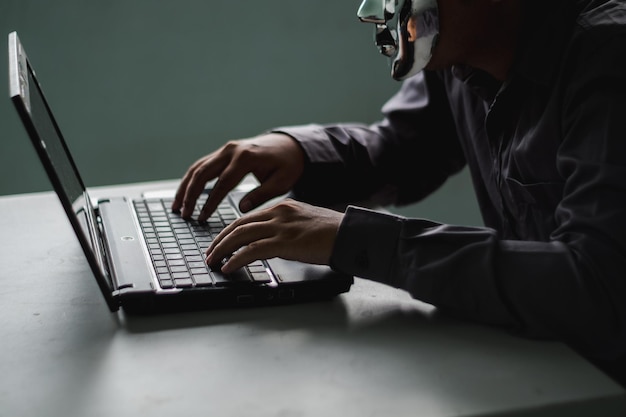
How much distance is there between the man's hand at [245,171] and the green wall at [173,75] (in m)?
0.90

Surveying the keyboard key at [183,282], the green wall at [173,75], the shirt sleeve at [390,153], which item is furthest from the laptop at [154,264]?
the green wall at [173,75]

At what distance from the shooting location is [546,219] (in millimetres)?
950

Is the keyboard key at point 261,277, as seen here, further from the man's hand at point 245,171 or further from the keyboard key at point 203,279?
the man's hand at point 245,171

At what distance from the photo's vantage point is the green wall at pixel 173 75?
73.8 inches

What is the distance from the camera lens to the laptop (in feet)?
2.54

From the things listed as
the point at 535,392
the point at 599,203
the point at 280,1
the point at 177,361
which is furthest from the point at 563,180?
the point at 280,1

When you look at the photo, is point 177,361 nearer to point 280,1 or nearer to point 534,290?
point 534,290

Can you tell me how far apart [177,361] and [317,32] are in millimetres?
1522

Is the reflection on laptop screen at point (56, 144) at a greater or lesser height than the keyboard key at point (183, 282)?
greater

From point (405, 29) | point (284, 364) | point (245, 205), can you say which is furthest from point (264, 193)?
point (284, 364)

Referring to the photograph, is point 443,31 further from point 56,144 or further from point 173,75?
point 173,75

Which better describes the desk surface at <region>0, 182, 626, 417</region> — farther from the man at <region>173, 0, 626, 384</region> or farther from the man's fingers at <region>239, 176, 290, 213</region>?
the man's fingers at <region>239, 176, 290, 213</region>

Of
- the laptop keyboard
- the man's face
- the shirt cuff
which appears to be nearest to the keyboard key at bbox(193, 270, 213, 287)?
the laptop keyboard

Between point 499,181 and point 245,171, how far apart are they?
36 cm
